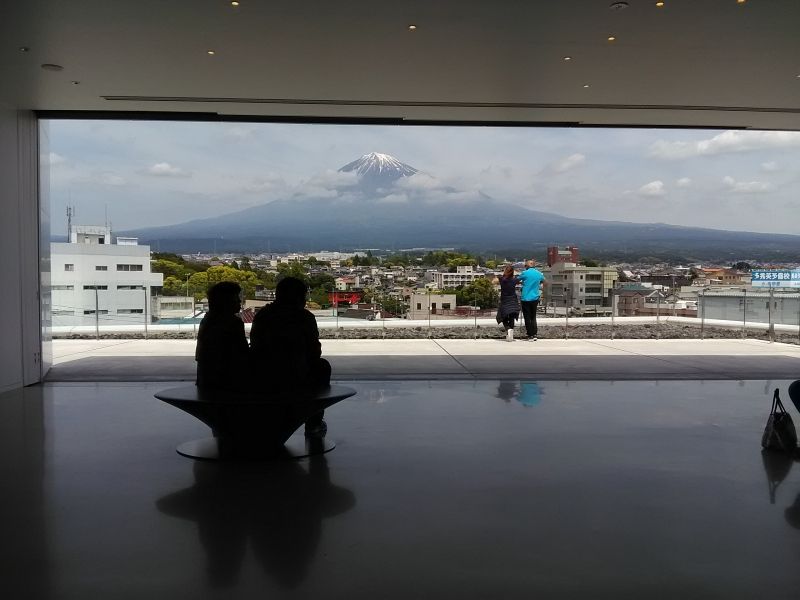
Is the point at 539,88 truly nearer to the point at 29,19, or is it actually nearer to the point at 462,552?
the point at 29,19

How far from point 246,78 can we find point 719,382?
5938 mm

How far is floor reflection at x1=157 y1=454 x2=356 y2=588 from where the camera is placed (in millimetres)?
2705

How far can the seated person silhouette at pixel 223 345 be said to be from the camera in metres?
4.16

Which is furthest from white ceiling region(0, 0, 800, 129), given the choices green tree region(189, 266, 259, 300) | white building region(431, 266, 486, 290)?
white building region(431, 266, 486, 290)

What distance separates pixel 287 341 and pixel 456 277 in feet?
23.6

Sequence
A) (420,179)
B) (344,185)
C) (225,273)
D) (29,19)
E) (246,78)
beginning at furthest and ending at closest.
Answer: (420,179)
(344,185)
(225,273)
(246,78)
(29,19)

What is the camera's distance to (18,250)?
6844 mm

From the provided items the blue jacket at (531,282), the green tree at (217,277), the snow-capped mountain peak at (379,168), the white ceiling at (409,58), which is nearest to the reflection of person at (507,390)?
the white ceiling at (409,58)

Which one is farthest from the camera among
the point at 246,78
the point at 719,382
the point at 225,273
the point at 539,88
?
the point at 225,273

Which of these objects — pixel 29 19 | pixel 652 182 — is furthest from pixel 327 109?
pixel 652 182

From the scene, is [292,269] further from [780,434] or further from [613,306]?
[780,434]

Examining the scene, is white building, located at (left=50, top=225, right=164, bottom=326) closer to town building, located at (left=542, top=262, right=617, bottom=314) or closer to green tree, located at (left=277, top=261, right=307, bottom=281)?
green tree, located at (left=277, top=261, right=307, bottom=281)

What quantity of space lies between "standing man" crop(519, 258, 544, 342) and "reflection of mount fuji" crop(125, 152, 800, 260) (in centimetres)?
55

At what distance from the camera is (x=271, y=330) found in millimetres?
4203
